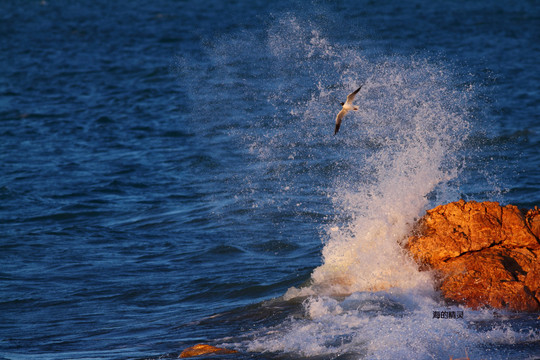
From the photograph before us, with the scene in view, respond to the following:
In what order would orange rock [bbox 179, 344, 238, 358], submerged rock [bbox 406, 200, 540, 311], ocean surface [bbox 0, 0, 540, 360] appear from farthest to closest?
ocean surface [bbox 0, 0, 540, 360] < submerged rock [bbox 406, 200, 540, 311] < orange rock [bbox 179, 344, 238, 358]

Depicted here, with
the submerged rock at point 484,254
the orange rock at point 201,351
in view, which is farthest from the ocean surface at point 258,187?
the submerged rock at point 484,254

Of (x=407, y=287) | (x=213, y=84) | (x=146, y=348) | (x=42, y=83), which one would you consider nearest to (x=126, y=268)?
(x=146, y=348)

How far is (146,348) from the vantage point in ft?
24.4

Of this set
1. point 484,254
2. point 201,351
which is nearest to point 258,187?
point 484,254

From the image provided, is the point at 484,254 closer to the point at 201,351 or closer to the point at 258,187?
the point at 201,351

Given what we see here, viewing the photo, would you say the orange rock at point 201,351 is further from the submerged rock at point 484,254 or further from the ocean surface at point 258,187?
the submerged rock at point 484,254

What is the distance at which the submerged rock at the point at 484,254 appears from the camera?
738 centimetres

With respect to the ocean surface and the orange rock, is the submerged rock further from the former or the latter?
the orange rock

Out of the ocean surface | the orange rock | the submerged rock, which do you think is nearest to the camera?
the orange rock

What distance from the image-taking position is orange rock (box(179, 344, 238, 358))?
6.94m

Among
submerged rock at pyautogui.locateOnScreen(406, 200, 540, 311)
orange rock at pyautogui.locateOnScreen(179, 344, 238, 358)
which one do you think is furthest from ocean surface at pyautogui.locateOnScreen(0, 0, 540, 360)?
submerged rock at pyautogui.locateOnScreen(406, 200, 540, 311)

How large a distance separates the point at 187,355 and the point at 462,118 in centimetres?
1179

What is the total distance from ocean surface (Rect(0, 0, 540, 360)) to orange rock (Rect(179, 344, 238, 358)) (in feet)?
0.35

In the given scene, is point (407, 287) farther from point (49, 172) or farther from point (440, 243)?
point (49, 172)
